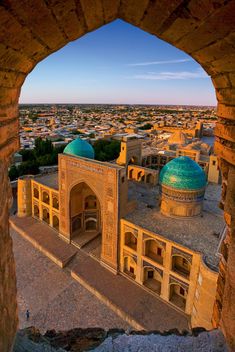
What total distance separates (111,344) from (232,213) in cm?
164

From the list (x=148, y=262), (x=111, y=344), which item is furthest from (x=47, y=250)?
(x=111, y=344)

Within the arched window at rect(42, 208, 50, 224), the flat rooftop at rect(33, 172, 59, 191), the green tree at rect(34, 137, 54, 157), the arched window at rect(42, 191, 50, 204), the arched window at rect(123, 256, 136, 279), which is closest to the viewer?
the arched window at rect(123, 256, 136, 279)

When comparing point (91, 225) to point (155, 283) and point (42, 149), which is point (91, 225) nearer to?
point (155, 283)

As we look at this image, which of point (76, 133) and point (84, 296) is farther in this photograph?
point (76, 133)

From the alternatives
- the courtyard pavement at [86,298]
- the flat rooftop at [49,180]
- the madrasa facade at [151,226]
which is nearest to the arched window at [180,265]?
the madrasa facade at [151,226]

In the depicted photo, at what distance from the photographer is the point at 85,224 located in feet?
41.8

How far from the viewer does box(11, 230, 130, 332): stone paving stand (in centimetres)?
796

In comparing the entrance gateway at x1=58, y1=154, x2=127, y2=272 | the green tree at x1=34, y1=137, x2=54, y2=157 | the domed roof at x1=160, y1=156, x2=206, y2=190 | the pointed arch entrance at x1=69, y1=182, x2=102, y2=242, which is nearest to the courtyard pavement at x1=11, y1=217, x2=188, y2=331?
the entrance gateway at x1=58, y1=154, x2=127, y2=272

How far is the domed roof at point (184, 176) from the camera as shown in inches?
382

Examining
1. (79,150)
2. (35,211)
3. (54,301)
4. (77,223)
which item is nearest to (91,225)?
(77,223)

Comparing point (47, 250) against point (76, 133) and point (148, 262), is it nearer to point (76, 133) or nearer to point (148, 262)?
point (148, 262)

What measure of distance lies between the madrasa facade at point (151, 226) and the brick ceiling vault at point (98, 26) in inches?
225

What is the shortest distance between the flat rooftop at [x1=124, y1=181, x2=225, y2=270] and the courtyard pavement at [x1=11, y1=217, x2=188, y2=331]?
2.48m

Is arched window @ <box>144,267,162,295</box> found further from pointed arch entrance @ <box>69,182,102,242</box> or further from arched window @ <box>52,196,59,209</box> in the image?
arched window @ <box>52,196,59,209</box>
